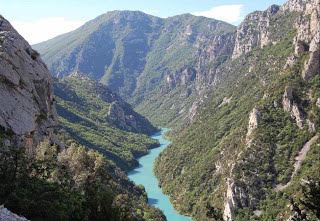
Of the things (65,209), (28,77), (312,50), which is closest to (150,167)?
(312,50)

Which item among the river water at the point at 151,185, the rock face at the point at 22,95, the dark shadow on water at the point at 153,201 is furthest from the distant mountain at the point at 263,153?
the rock face at the point at 22,95

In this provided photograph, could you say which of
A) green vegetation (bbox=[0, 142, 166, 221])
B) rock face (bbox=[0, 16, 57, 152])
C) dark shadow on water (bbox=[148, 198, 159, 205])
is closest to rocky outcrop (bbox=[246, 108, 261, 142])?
dark shadow on water (bbox=[148, 198, 159, 205])

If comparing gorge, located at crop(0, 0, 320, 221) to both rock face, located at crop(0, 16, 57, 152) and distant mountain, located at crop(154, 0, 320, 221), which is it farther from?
distant mountain, located at crop(154, 0, 320, 221)

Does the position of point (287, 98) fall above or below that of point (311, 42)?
below

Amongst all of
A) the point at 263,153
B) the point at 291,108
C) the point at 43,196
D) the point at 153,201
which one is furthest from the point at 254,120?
the point at 43,196

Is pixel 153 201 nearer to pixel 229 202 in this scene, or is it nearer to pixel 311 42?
pixel 229 202

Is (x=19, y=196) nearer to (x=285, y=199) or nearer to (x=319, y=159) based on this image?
(x=285, y=199)
